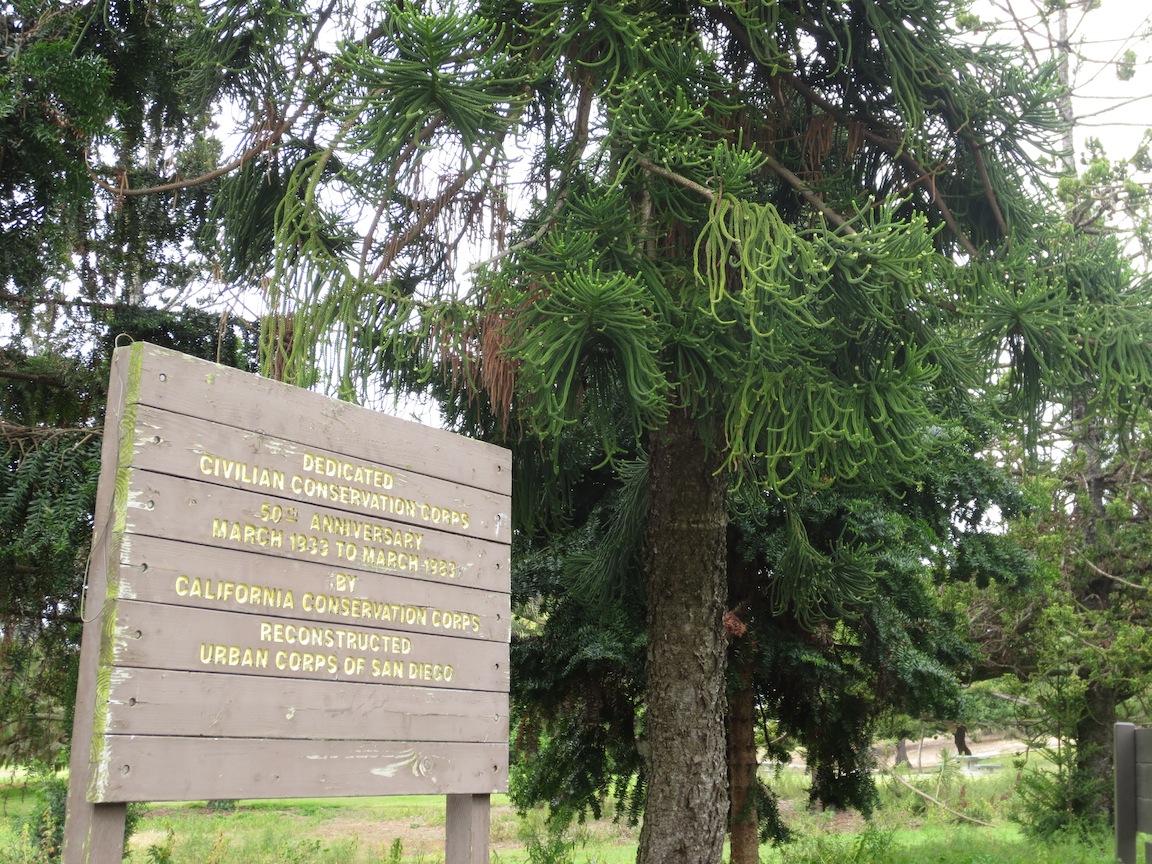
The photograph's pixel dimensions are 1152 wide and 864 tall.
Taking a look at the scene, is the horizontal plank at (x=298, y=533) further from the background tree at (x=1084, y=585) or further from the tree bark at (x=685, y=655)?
the background tree at (x=1084, y=585)

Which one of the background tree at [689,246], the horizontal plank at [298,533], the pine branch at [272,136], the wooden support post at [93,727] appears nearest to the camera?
the wooden support post at [93,727]

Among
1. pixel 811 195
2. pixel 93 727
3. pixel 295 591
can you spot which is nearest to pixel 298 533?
pixel 295 591

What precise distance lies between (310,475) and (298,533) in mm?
195

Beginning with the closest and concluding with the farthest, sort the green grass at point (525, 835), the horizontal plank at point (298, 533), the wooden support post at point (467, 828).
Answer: the horizontal plank at point (298, 533), the wooden support post at point (467, 828), the green grass at point (525, 835)

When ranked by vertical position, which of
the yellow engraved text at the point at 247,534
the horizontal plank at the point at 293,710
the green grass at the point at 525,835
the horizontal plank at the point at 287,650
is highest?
the yellow engraved text at the point at 247,534

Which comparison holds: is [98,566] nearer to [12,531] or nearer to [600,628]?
[12,531]

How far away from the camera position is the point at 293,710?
3.15 metres

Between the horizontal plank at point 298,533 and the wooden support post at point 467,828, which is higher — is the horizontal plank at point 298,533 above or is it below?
above

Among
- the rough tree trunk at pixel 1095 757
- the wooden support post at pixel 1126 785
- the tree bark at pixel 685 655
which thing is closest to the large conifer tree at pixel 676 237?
the tree bark at pixel 685 655

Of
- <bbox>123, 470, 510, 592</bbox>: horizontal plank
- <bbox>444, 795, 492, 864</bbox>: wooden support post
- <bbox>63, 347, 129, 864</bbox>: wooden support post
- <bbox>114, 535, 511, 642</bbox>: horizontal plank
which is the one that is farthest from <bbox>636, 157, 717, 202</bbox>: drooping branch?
<bbox>63, 347, 129, 864</bbox>: wooden support post

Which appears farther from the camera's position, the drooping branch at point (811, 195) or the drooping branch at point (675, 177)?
the drooping branch at point (811, 195)

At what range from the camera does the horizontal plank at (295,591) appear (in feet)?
9.43

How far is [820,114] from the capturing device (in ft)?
24.0

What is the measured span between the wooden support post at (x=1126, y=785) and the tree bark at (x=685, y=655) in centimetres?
242
